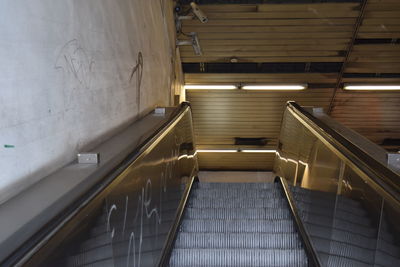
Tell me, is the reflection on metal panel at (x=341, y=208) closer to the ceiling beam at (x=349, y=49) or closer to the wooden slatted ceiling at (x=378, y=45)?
the ceiling beam at (x=349, y=49)

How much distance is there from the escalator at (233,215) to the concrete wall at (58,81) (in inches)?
14.4

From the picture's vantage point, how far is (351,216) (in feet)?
7.21

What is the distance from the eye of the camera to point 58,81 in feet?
6.79

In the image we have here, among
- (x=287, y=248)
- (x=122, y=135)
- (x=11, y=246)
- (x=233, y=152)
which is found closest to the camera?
(x=11, y=246)

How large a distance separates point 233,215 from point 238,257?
76 centimetres

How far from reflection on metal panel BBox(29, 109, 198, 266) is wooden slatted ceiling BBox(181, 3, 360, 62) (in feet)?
13.3

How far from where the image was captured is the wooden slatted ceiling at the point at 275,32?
6.77 m

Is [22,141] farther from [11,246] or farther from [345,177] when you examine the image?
[345,177]

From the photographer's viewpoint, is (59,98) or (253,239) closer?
(59,98)

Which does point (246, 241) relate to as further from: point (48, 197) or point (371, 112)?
point (371, 112)

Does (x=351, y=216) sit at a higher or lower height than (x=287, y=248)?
higher

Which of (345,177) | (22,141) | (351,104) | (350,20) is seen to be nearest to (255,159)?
(351,104)

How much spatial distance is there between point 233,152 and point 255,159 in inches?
29.5

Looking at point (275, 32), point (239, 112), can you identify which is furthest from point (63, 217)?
point (239, 112)
